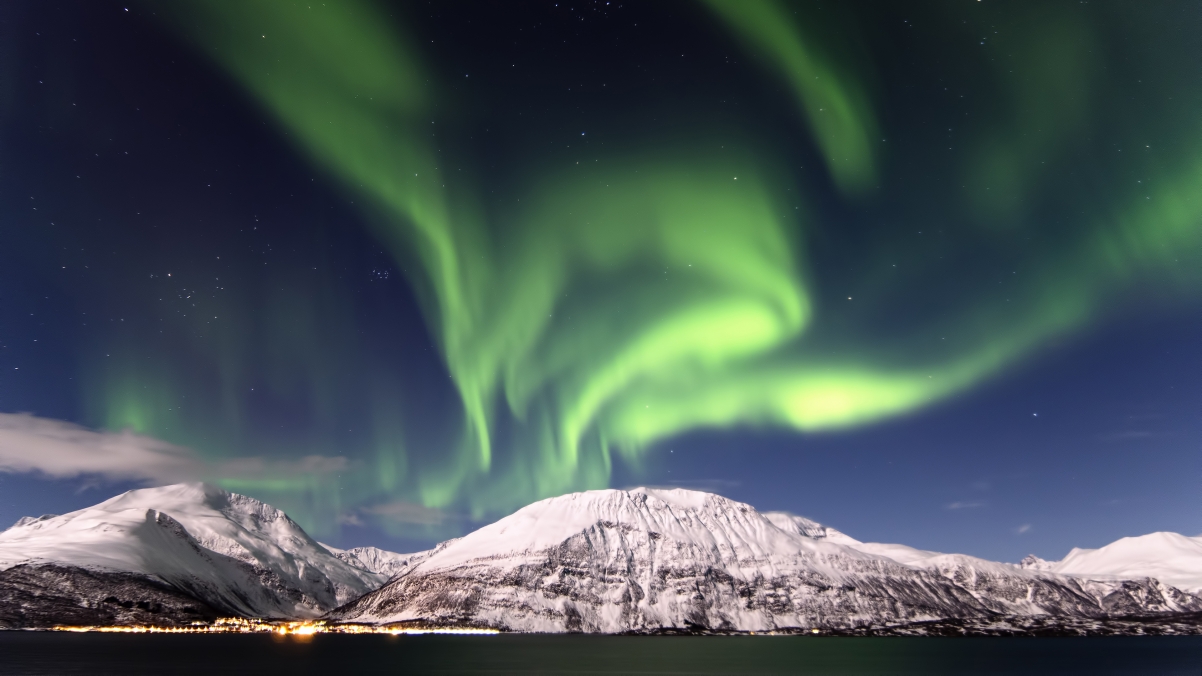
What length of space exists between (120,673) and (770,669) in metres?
137

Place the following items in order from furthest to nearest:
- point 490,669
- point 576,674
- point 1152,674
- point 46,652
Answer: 1. point 46,652
2. point 1152,674
3. point 490,669
4. point 576,674

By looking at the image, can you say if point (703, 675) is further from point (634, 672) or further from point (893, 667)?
point (893, 667)

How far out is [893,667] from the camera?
18212 centimetres

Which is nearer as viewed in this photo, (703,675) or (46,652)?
(703,675)

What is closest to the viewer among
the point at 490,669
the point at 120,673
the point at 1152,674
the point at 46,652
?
the point at 120,673

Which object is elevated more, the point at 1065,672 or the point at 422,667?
the point at 422,667

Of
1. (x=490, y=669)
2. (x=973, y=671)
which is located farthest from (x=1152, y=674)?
(x=490, y=669)

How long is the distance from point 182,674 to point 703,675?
105807 millimetres

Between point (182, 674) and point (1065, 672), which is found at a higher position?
point (182, 674)

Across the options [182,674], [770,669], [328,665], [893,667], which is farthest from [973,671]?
[182,674]

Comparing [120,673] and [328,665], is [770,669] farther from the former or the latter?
[120,673]

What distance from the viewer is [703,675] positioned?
513 ft

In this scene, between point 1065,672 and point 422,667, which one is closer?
point 422,667

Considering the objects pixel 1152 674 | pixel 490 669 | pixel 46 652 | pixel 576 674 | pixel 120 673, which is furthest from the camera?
pixel 46 652
